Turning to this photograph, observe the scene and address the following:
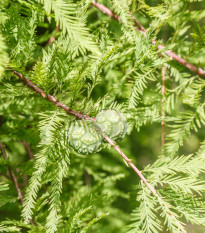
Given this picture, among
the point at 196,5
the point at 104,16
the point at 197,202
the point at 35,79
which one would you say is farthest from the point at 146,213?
the point at 196,5

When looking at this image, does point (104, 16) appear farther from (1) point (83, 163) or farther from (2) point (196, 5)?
(1) point (83, 163)

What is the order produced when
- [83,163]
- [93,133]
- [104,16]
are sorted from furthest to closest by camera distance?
[83,163], [104,16], [93,133]

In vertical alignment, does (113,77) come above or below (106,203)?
above

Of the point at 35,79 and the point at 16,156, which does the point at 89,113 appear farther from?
the point at 16,156

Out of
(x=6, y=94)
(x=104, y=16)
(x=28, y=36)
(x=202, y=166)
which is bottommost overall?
(x=202, y=166)

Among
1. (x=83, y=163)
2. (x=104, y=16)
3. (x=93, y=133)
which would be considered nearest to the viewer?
(x=93, y=133)

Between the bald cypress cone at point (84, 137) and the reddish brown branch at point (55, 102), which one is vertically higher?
the reddish brown branch at point (55, 102)

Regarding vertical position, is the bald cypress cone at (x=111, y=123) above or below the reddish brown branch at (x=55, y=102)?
below

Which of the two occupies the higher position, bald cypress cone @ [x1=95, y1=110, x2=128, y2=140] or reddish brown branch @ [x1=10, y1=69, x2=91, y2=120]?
reddish brown branch @ [x1=10, y1=69, x2=91, y2=120]

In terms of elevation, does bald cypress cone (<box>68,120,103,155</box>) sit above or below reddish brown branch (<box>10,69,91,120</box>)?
below

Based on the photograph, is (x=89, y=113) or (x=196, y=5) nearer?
(x=89, y=113)
